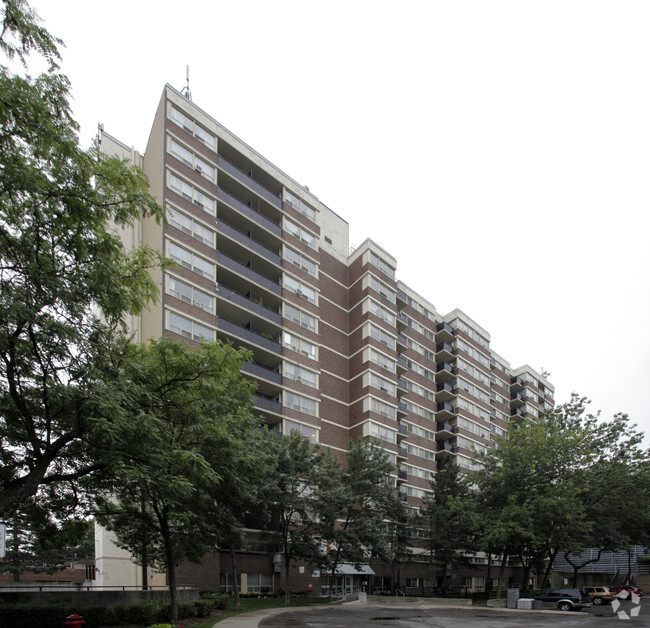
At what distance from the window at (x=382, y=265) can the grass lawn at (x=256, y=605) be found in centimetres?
3297

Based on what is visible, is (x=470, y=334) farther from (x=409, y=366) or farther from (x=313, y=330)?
(x=313, y=330)

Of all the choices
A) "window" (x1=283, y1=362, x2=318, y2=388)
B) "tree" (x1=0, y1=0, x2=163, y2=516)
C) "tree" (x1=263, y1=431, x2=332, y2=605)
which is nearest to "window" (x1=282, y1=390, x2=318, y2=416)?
"window" (x1=283, y1=362, x2=318, y2=388)

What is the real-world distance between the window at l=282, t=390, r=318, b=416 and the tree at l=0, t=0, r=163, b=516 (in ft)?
110

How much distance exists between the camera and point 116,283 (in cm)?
1199

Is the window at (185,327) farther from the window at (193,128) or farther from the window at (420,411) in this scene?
the window at (420,411)

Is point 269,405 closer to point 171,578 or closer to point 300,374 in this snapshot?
point 300,374

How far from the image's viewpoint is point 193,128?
4422cm

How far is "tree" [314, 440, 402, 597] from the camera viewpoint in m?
35.8

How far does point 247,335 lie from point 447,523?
944 inches

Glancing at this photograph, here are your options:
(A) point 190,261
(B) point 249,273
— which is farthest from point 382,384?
(A) point 190,261

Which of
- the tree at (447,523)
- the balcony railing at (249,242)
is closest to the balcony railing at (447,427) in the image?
the tree at (447,523)

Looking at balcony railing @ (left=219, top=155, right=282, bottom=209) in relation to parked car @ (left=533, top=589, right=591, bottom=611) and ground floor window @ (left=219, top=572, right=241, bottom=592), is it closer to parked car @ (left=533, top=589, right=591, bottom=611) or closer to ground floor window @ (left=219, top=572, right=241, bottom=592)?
ground floor window @ (left=219, top=572, right=241, bottom=592)

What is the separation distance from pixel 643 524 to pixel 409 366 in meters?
27.3

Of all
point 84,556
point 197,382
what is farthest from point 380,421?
point 84,556
